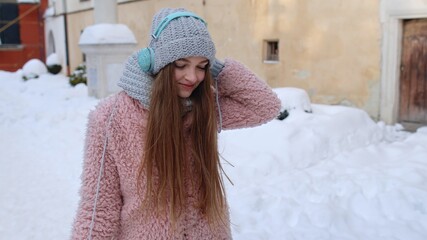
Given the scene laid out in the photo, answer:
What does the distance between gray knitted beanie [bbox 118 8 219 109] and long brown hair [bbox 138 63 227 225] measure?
0.04 metres

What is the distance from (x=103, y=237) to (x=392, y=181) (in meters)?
3.60

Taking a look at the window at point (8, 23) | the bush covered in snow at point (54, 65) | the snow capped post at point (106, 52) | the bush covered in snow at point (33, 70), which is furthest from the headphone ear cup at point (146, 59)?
the window at point (8, 23)

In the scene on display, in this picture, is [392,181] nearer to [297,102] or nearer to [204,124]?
[297,102]

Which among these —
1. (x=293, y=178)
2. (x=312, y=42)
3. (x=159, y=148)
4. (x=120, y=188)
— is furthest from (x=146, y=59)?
(x=312, y=42)

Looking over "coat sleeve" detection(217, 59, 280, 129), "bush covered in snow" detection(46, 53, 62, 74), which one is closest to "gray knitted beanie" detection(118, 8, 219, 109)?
"coat sleeve" detection(217, 59, 280, 129)

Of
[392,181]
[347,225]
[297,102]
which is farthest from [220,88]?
[297,102]

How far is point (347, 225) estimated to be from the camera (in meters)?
3.70

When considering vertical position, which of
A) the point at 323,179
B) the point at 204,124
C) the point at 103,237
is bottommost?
the point at 323,179

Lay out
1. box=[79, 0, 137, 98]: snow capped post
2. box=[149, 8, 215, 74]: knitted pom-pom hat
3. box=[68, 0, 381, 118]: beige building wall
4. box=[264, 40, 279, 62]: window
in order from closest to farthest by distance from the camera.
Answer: box=[149, 8, 215, 74]: knitted pom-pom hat
box=[68, 0, 381, 118]: beige building wall
box=[79, 0, 137, 98]: snow capped post
box=[264, 40, 279, 62]: window

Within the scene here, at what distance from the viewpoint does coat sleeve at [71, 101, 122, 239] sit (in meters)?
1.43

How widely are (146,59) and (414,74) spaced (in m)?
6.61

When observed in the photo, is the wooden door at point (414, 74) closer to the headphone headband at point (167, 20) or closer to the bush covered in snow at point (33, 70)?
the headphone headband at point (167, 20)

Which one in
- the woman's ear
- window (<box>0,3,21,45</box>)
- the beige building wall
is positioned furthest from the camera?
window (<box>0,3,21,45</box>)

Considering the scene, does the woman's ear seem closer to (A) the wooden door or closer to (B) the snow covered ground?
(B) the snow covered ground
